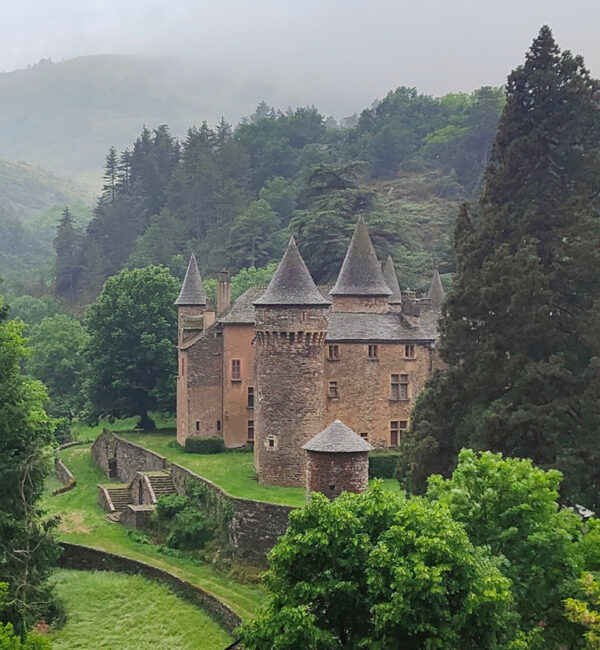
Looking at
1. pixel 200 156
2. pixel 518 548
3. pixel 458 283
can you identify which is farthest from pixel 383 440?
pixel 200 156

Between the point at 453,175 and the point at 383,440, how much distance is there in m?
76.9

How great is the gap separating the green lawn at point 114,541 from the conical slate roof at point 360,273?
1798cm

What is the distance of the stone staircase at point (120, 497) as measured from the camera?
4684 centimetres

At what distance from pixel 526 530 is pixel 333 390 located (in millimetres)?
26683

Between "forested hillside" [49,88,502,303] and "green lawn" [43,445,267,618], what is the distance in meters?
38.0

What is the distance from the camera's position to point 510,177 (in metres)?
31.5

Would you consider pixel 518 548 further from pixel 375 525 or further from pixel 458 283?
pixel 458 283

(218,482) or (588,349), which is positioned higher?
(588,349)

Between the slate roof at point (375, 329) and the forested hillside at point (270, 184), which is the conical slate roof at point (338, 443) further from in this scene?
the forested hillside at point (270, 184)

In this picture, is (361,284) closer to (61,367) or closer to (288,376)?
(288,376)

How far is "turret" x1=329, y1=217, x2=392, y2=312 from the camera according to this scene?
51.8 meters

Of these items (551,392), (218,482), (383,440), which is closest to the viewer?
(551,392)

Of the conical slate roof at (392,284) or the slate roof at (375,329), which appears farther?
the conical slate roof at (392,284)

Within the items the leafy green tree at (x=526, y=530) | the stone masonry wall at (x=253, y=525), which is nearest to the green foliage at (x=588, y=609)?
the leafy green tree at (x=526, y=530)
